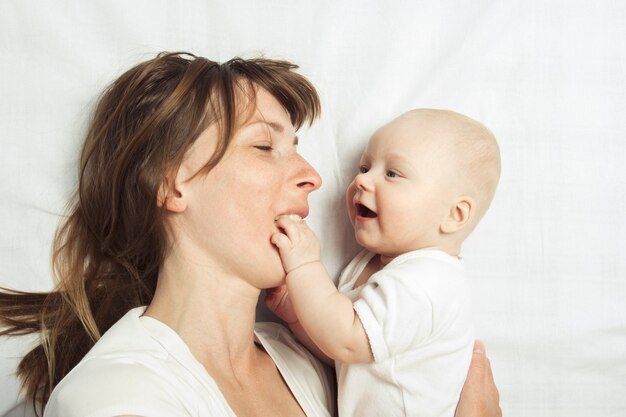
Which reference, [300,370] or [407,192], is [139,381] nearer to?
[300,370]

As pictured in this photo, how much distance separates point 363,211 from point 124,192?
1.99ft

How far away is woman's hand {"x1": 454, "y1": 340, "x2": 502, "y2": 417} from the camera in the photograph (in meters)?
1.67

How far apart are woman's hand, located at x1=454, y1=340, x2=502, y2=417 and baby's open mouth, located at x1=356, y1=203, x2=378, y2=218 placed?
45 centimetres

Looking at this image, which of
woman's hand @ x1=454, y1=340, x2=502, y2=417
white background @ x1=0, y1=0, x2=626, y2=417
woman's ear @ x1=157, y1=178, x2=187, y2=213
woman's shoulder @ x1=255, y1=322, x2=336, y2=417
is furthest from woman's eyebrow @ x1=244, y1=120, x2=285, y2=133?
woman's hand @ x1=454, y1=340, x2=502, y2=417

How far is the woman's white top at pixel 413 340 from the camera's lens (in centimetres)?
150

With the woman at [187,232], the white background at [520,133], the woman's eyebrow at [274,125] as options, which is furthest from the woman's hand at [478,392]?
the woman's eyebrow at [274,125]

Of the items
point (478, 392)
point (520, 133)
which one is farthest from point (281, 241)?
point (520, 133)

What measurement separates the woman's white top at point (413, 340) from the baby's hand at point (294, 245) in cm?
15

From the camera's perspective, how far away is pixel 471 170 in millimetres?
1672

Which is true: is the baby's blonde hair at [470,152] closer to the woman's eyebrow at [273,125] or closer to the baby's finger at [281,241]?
the woman's eyebrow at [273,125]

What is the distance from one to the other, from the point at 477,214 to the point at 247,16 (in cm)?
87

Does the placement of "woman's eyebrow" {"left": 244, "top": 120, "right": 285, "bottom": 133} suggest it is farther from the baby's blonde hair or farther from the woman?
the baby's blonde hair

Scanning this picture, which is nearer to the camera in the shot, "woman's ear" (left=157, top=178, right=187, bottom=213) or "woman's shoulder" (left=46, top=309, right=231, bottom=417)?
"woman's shoulder" (left=46, top=309, right=231, bottom=417)

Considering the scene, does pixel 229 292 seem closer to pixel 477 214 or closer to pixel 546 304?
pixel 477 214
